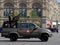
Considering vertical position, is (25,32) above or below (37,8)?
below

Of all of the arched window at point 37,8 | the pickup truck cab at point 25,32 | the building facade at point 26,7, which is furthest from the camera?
the arched window at point 37,8

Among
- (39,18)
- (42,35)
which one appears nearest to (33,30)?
(42,35)

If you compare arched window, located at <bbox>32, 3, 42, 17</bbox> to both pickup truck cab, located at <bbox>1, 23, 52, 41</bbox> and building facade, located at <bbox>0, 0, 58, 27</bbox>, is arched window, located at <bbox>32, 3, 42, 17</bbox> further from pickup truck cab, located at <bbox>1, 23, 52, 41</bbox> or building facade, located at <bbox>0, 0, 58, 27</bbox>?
pickup truck cab, located at <bbox>1, 23, 52, 41</bbox>

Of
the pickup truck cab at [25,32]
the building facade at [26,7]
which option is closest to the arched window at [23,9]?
the building facade at [26,7]

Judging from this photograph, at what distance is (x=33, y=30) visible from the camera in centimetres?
2894

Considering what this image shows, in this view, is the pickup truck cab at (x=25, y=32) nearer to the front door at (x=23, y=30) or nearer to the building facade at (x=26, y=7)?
the front door at (x=23, y=30)

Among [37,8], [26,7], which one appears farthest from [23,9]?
[37,8]

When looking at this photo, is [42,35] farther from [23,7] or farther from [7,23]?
[23,7]

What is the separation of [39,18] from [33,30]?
66.0 m

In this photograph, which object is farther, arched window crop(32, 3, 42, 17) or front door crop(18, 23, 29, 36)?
arched window crop(32, 3, 42, 17)

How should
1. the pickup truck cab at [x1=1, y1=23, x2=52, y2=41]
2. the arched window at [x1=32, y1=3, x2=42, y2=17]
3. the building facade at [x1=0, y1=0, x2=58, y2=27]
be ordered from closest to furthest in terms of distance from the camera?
the pickup truck cab at [x1=1, y1=23, x2=52, y2=41], the building facade at [x1=0, y1=0, x2=58, y2=27], the arched window at [x1=32, y1=3, x2=42, y2=17]

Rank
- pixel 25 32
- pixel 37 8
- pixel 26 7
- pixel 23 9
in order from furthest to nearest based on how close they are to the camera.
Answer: pixel 23 9
pixel 26 7
pixel 37 8
pixel 25 32

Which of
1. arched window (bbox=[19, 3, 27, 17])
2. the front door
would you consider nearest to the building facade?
arched window (bbox=[19, 3, 27, 17])

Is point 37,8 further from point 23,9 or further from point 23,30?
point 23,30
